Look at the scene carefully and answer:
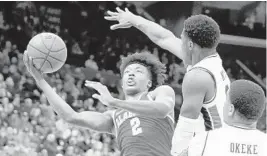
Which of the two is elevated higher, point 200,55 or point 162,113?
point 200,55

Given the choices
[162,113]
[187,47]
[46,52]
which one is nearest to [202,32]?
[187,47]

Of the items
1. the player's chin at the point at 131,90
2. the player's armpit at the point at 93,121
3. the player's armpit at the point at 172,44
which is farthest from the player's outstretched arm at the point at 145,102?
the player's armpit at the point at 93,121

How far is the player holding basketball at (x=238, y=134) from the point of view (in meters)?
2.71

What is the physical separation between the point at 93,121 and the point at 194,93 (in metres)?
1.03

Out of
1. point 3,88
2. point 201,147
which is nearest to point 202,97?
point 201,147

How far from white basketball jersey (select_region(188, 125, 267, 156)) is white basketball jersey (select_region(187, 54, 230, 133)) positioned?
845 millimetres

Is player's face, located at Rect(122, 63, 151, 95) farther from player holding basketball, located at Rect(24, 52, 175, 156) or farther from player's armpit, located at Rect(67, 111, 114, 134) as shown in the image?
player's armpit, located at Rect(67, 111, 114, 134)

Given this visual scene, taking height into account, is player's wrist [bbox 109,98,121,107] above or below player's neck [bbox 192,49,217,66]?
below

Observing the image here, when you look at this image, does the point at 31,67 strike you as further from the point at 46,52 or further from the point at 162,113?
the point at 162,113

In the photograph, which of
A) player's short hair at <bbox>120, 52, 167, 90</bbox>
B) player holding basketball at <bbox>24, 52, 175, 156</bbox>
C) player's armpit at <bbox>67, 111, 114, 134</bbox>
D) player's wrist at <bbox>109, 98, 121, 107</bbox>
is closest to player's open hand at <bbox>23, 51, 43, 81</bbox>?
player holding basketball at <bbox>24, 52, 175, 156</bbox>

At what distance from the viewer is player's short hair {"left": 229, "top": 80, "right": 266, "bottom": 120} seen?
2.74 m

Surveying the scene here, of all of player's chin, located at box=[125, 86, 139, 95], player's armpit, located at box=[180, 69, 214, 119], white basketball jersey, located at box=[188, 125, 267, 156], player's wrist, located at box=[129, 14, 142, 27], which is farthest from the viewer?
player's wrist, located at box=[129, 14, 142, 27]

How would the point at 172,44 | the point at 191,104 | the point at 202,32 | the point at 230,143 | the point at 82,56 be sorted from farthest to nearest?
the point at 82,56
the point at 172,44
the point at 202,32
the point at 191,104
the point at 230,143

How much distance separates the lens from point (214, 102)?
360 cm
